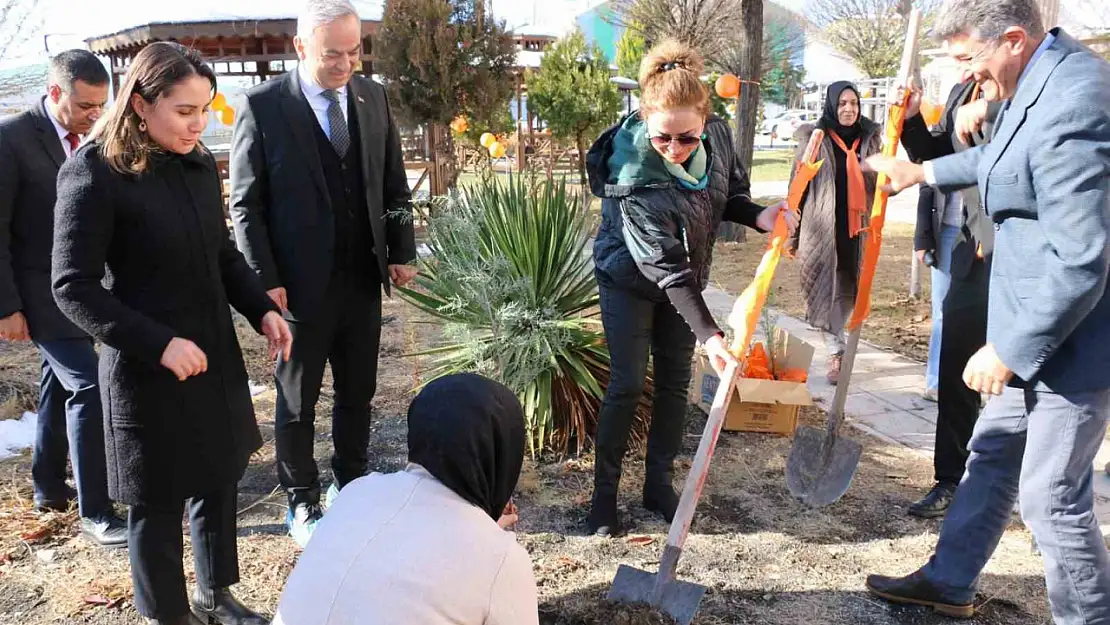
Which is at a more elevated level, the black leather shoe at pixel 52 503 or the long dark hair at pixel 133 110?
the long dark hair at pixel 133 110

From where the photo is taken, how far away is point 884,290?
757 cm

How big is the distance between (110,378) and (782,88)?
4544 centimetres

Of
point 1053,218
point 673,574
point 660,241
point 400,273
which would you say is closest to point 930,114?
point 660,241

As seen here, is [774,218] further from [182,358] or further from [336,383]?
[182,358]

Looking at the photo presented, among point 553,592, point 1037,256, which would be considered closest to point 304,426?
point 553,592

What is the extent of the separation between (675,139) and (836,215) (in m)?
2.51

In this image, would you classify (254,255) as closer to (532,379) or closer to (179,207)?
(179,207)

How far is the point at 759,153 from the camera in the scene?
27125 mm

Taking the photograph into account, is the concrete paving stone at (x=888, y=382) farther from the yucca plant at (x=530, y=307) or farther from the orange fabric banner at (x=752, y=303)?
the orange fabric banner at (x=752, y=303)

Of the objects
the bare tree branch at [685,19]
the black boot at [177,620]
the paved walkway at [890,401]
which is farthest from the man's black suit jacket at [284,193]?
the bare tree branch at [685,19]

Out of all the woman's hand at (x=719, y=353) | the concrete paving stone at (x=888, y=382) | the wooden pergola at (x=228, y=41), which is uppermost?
the wooden pergola at (x=228, y=41)

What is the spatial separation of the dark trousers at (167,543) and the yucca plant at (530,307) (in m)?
1.64

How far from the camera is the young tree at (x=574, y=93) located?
15.8 metres

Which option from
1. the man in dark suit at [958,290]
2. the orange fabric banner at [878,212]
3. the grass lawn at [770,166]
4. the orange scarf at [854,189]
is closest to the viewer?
the man in dark suit at [958,290]
